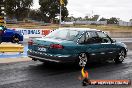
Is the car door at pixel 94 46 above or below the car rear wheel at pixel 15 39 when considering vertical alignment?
above

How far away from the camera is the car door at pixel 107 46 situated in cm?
1248

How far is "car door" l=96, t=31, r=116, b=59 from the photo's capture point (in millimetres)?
12477

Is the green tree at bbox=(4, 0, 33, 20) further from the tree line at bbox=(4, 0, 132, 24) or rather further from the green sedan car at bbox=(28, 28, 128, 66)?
the green sedan car at bbox=(28, 28, 128, 66)

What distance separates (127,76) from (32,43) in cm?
355

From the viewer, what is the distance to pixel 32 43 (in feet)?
37.7

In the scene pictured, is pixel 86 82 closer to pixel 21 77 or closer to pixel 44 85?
pixel 44 85

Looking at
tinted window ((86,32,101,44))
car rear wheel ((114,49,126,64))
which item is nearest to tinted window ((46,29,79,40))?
tinted window ((86,32,101,44))

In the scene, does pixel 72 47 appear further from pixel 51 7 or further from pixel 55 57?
pixel 51 7

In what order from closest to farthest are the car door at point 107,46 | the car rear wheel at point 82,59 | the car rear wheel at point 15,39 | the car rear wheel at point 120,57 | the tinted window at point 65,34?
the car rear wheel at point 82,59
the tinted window at point 65,34
the car door at point 107,46
the car rear wheel at point 120,57
the car rear wheel at point 15,39

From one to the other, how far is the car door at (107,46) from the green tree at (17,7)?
7949 cm

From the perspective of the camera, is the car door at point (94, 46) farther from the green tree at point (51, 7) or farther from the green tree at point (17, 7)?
the green tree at point (51, 7)

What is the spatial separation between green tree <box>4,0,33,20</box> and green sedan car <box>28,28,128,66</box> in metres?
79.9

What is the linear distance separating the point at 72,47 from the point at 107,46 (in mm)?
2180

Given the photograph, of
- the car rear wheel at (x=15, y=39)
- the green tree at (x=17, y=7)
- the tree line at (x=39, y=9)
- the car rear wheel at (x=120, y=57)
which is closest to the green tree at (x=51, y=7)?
the tree line at (x=39, y=9)
